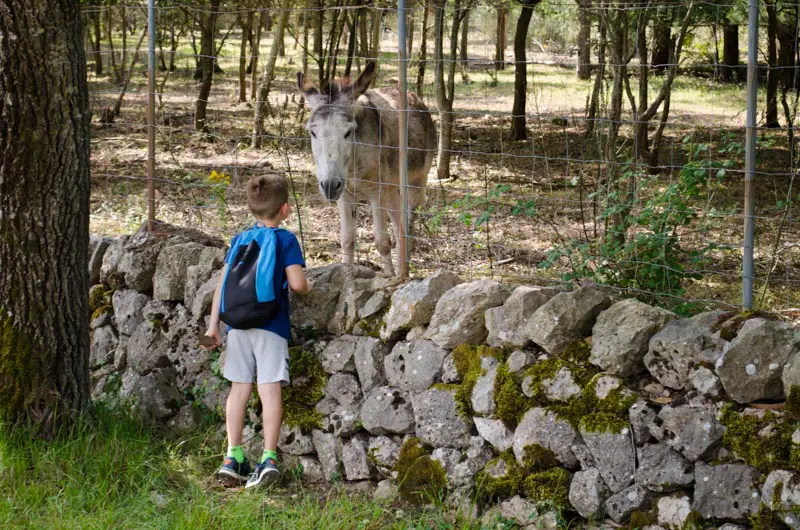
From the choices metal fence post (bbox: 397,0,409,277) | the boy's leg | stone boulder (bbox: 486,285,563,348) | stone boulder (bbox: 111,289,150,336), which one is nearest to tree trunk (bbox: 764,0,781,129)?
metal fence post (bbox: 397,0,409,277)

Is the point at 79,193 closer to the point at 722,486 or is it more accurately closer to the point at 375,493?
the point at 375,493

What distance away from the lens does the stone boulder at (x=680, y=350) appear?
Answer: 3955 millimetres

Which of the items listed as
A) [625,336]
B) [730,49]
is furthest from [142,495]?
[730,49]

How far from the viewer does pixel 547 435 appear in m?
4.28

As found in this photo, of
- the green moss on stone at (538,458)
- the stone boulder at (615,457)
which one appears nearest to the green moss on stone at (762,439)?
the stone boulder at (615,457)

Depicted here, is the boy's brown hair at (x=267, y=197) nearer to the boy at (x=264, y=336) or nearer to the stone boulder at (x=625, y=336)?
the boy at (x=264, y=336)

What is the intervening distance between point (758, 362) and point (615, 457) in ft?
2.46

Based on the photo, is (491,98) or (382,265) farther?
(491,98)

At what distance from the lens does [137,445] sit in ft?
16.8

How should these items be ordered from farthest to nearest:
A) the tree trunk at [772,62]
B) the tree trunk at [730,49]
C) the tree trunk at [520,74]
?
the tree trunk at [730,49], the tree trunk at [520,74], the tree trunk at [772,62]

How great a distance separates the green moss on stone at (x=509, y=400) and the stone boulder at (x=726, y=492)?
90 cm

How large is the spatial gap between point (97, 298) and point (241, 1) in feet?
48.6

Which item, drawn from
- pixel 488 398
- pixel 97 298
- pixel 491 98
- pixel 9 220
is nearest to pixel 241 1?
pixel 491 98

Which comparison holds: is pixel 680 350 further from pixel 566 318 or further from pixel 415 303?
pixel 415 303
